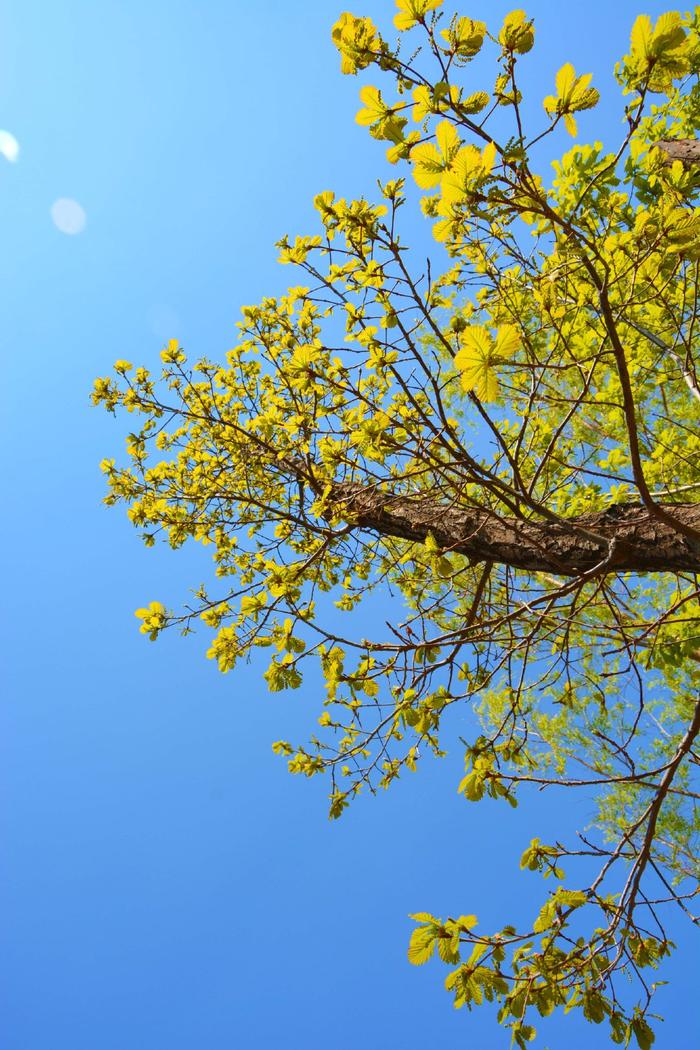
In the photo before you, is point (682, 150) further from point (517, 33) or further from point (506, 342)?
point (506, 342)

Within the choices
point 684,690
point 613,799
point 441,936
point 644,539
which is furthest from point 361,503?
point 613,799

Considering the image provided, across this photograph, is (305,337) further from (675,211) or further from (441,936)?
(441,936)

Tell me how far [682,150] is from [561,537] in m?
3.52

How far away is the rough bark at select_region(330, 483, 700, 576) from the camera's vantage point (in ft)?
7.47

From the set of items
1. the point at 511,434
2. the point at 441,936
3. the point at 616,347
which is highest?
the point at 511,434

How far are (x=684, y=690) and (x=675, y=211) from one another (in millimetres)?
5386

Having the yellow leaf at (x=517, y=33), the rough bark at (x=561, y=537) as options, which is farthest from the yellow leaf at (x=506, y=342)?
the rough bark at (x=561, y=537)

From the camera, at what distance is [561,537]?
2574mm

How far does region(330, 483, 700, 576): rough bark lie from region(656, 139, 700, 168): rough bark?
3.01 metres

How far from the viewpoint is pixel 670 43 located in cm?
114

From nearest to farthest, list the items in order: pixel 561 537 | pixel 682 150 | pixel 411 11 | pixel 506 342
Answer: pixel 506 342
pixel 411 11
pixel 561 537
pixel 682 150

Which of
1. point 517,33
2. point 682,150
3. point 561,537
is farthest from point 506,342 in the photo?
point 682,150

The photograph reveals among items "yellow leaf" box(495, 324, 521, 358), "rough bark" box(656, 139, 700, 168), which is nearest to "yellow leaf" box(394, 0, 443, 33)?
"yellow leaf" box(495, 324, 521, 358)

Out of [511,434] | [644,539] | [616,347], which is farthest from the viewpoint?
[511,434]
